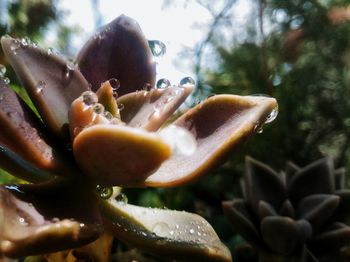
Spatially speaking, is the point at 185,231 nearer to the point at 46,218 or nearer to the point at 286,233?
the point at 46,218

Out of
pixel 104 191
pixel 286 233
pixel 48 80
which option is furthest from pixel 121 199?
pixel 286 233

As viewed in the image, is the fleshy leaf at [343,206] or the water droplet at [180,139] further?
the fleshy leaf at [343,206]

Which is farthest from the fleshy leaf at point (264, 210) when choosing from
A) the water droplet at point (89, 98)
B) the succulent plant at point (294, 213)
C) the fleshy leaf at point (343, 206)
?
the water droplet at point (89, 98)

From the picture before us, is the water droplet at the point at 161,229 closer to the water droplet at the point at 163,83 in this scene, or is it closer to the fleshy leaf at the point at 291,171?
the water droplet at the point at 163,83

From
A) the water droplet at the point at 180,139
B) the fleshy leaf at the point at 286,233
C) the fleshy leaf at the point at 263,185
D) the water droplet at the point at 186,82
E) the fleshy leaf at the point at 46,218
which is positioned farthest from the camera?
the fleshy leaf at the point at 263,185

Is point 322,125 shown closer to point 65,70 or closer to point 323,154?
point 323,154

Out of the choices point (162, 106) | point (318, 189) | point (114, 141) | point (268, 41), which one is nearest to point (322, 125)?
point (268, 41)
